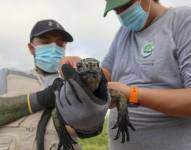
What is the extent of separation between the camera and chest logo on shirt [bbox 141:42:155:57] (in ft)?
16.5

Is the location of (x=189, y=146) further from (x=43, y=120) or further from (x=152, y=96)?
(x=43, y=120)

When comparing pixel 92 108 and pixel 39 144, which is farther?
pixel 39 144

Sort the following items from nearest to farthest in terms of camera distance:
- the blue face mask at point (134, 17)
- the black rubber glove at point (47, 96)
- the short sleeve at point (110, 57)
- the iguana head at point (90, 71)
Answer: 1. the iguana head at point (90, 71)
2. the black rubber glove at point (47, 96)
3. the blue face mask at point (134, 17)
4. the short sleeve at point (110, 57)

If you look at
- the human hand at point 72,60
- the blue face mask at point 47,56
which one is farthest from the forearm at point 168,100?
the blue face mask at point 47,56

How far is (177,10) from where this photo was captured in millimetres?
5082

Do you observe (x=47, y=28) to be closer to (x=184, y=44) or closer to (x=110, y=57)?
(x=110, y=57)

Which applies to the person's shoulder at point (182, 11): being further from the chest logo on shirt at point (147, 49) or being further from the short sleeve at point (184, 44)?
the chest logo on shirt at point (147, 49)

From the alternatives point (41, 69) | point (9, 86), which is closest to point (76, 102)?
point (9, 86)

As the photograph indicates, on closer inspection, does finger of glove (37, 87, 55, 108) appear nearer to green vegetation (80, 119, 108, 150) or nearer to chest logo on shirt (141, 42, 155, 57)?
chest logo on shirt (141, 42, 155, 57)

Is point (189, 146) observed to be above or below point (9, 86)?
below

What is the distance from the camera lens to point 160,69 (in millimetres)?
4945

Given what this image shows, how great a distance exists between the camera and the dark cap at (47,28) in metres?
5.89

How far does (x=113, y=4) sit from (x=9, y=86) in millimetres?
1251

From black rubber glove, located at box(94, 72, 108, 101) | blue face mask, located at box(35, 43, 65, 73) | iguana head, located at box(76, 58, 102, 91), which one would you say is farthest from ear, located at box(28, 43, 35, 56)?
iguana head, located at box(76, 58, 102, 91)
